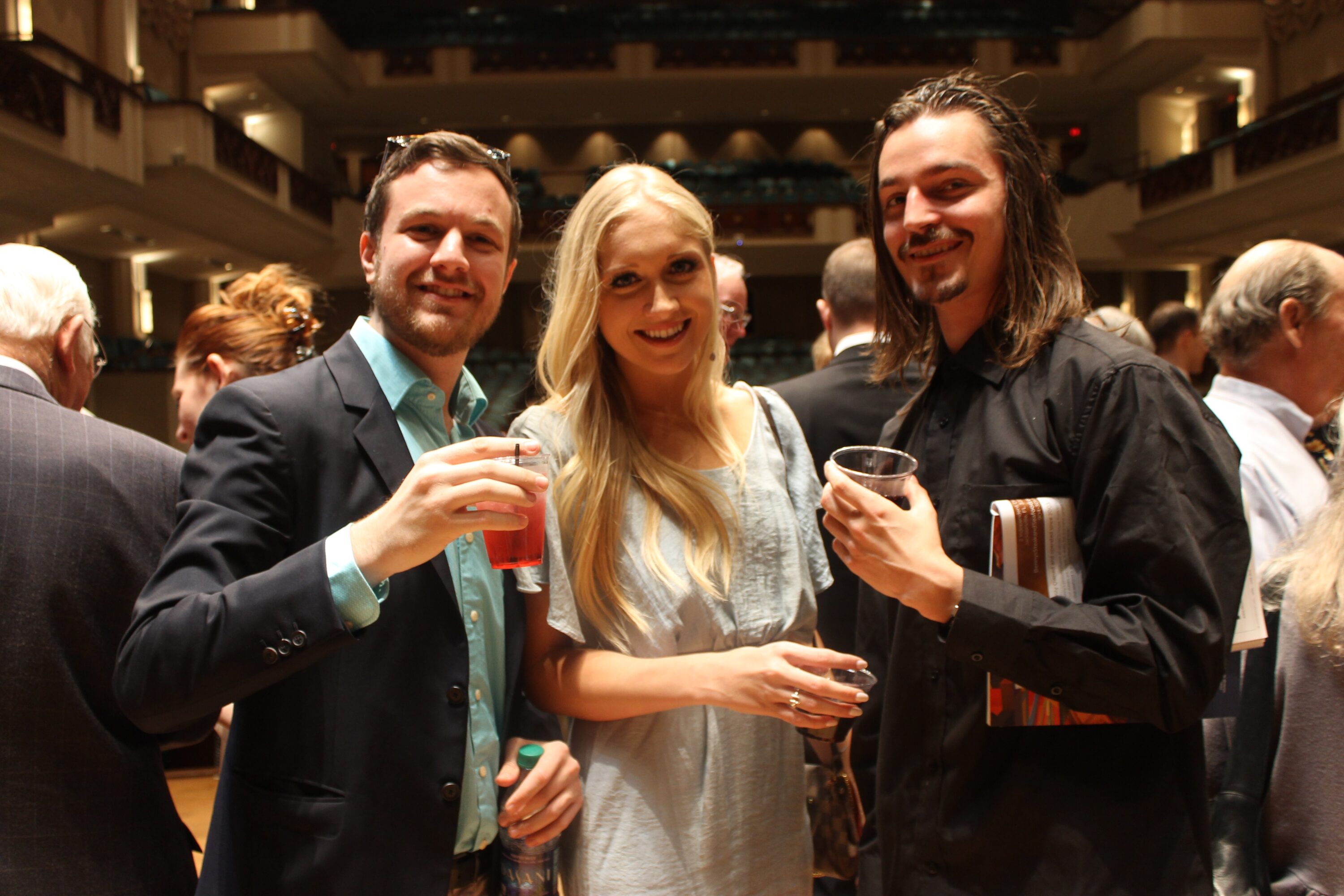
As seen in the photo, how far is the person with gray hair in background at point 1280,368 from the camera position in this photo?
224cm

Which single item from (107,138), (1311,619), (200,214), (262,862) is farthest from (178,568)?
(200,214)

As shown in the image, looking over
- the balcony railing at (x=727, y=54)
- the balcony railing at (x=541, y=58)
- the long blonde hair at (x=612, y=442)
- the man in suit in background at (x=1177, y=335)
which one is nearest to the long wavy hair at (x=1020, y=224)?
the long blonde hair at (x=612, y=442)

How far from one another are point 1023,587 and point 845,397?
1.54m

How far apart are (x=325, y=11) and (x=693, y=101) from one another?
24.0ft

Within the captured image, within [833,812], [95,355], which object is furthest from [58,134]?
[833,812]

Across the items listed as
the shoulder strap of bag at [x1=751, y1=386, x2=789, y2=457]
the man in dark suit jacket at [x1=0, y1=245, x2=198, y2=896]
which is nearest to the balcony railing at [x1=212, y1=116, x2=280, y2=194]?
the man in dark suit jacket at [x1=0, y1=245, x2=198, y2=896]

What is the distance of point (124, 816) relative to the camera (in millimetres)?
1548

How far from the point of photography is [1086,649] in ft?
3.89

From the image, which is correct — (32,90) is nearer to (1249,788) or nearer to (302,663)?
(302,663)

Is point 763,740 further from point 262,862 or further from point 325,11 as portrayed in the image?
point 325,11

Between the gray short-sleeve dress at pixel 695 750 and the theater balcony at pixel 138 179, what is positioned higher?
the theater balcony at pixel 138 179

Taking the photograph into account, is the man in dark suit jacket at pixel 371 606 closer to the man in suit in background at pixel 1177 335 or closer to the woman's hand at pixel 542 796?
the woman's hand at pixel 542 796

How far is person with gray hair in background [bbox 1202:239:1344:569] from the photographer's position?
224 cm

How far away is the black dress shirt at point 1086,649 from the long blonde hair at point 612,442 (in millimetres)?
433
